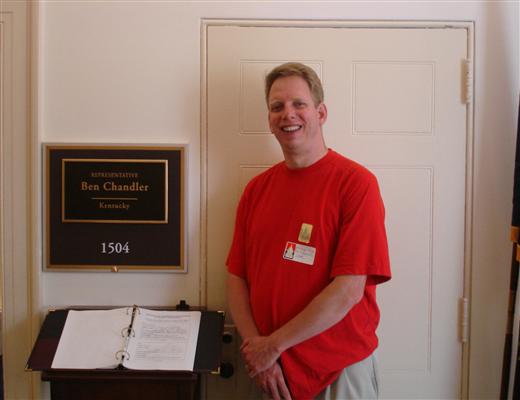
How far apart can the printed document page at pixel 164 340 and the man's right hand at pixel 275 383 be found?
30cm

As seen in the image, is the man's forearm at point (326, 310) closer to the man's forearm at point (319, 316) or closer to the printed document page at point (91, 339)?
the man's forearm at point (319, 316)

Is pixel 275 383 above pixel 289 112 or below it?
below

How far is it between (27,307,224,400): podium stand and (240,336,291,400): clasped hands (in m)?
0.20

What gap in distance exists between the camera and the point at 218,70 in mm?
1644

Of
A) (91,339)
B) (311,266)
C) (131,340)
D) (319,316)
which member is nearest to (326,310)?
(319,316)

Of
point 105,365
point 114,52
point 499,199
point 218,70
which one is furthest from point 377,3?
point 105,365

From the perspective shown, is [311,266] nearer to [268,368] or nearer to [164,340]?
[268,368]

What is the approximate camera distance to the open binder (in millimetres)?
1404

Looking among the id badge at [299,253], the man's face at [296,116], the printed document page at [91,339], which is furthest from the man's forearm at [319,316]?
the printed document page at [91,339]

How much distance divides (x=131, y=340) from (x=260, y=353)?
53 centimetres

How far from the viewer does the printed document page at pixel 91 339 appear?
1.41 m

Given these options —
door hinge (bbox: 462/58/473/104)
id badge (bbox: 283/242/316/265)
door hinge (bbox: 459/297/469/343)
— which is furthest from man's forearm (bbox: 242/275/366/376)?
door hinge (bbox: 462/58/473/104)

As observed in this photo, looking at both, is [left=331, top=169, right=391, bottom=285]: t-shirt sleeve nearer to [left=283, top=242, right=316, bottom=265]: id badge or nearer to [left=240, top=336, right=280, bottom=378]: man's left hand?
[left=283, top=242, right=316, bottom=265]: id badge

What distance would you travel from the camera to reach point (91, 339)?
1474 millimetres
